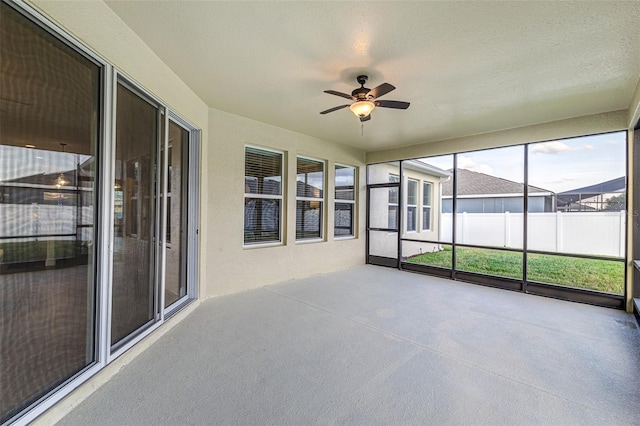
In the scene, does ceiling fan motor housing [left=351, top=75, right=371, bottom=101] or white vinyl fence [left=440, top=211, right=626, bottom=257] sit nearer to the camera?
ceiling fan motor housing [left=351, top=75, right=371, bottom=101]

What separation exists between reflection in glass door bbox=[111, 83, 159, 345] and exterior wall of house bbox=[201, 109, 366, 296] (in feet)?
3.87

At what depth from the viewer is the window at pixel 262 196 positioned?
14.7 feet

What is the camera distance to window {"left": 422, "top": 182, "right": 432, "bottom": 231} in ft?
21.8

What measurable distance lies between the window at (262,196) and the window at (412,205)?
10.9ft

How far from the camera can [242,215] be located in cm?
427

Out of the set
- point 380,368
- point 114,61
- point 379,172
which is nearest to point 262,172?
point 114,61

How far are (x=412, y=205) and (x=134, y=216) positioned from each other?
5.85 meters

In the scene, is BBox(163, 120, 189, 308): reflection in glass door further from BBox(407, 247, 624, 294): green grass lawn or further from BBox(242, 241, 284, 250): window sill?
BBox(407, 247, 624, 294): green grass lawn

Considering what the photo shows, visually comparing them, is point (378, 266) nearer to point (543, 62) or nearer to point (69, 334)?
point (543, 62)

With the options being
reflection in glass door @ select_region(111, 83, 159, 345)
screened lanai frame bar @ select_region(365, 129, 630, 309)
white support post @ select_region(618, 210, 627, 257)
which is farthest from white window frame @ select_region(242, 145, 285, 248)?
white support post @ select_region(618, 210, 627, 257)

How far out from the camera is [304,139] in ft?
16.9

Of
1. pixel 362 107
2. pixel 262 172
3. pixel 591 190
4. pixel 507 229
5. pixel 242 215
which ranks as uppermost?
pixel 362 107

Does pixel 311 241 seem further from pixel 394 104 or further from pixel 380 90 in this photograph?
pixel 380 90

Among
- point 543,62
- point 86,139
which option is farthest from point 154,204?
point 543,62
